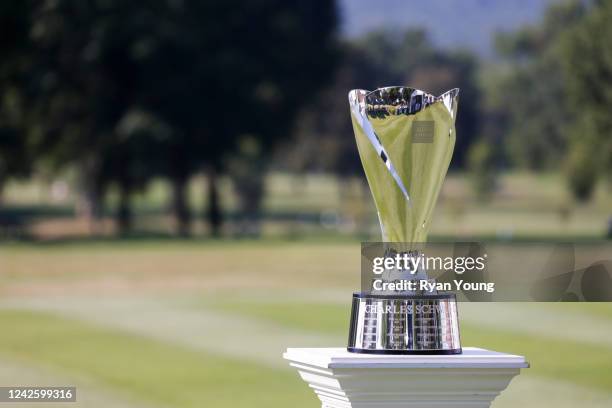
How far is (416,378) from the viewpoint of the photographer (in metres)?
5.57

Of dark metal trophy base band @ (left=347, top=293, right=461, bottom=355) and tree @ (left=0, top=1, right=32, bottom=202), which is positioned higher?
tree @ (left=0, top=1, right=32, bottom=202)

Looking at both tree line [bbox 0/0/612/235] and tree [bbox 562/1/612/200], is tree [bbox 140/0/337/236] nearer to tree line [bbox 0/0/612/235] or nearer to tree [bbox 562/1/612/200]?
tree line [bbox 0/0/612/235]

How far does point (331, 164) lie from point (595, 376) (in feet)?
317

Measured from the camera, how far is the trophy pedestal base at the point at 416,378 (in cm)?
552

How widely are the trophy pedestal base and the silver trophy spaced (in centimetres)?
11

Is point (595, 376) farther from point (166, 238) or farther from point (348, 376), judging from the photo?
point (166, 238)

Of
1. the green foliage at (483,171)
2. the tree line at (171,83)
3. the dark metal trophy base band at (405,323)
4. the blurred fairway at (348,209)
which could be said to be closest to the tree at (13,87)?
the tree line at (171,83)

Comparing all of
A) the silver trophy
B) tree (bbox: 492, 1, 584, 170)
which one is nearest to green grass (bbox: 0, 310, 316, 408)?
the silver trophy

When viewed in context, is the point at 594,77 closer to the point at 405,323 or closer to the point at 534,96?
the point at 534,96

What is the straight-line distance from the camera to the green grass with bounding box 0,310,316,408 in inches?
597

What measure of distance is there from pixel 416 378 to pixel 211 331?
17543 mm

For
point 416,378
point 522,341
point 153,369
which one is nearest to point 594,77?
point 522,341

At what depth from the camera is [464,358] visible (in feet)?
18.5

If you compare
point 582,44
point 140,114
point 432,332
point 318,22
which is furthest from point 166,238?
point 432,332
